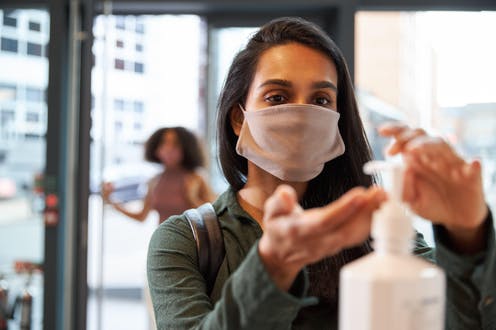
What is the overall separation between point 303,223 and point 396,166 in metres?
0.12

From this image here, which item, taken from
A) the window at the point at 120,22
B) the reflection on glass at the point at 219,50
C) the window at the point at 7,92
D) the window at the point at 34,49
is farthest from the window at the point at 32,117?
the reflection on glass at the point at 219,50

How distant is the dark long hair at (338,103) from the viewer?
3.35 ft

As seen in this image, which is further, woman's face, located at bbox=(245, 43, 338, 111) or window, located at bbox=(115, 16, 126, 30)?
window, located at bbox=(115, 16, 126, 30)

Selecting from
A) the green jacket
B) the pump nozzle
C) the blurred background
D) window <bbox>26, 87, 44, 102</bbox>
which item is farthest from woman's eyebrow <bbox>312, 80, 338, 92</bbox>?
window <bbox>26, 87, 44, 102</bbox>

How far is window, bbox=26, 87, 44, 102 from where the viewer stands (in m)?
3.09

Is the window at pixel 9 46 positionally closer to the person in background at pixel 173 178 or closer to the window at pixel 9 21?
the window at pixel 9 21

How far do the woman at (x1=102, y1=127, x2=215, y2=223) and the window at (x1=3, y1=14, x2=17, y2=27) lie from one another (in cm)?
102

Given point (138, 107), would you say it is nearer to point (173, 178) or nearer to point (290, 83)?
point (173, 178)

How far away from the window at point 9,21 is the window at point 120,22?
59 cm

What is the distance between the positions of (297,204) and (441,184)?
16 cm

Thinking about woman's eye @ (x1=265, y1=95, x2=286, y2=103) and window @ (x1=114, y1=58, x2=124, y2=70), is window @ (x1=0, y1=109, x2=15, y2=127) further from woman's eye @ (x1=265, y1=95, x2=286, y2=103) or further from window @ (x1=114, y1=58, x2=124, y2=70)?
woman's eye @ (x1=265, y1=95, x2=286, y2=103)

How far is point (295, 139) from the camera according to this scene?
992mm

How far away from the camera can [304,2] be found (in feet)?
9.73

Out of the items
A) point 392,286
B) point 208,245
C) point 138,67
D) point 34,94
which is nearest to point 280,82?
point 208,245
